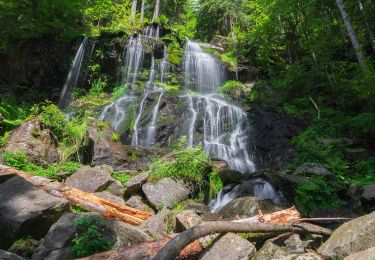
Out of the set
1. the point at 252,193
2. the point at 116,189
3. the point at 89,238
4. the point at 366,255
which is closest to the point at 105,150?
the point at 116,189

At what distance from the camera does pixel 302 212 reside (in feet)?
21.0

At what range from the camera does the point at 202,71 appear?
22.8 m

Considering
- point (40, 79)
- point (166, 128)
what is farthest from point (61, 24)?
point (166, 128)

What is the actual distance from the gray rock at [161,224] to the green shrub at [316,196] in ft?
8.19

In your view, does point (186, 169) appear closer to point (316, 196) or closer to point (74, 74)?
point (316, 196)

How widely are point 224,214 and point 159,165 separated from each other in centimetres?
269

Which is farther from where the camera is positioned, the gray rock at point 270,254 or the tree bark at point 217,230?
the gray rock at point 270,254

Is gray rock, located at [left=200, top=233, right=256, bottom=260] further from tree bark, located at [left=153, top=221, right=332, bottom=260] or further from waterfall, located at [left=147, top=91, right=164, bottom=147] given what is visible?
waterfall, located at [left=147, top=91, right=164, bottom=147]

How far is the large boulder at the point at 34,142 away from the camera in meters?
10.8

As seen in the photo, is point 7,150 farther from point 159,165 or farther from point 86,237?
point 86,237

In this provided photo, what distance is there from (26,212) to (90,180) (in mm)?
3183

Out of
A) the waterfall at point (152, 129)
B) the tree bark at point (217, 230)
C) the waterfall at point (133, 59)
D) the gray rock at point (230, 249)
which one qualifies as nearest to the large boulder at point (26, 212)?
the tree bark at point (217, 230)

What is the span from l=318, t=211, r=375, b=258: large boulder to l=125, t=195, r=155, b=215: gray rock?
4595 mm

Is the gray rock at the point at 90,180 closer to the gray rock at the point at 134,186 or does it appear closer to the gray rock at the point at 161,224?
the gray rock at the point at 134,186
